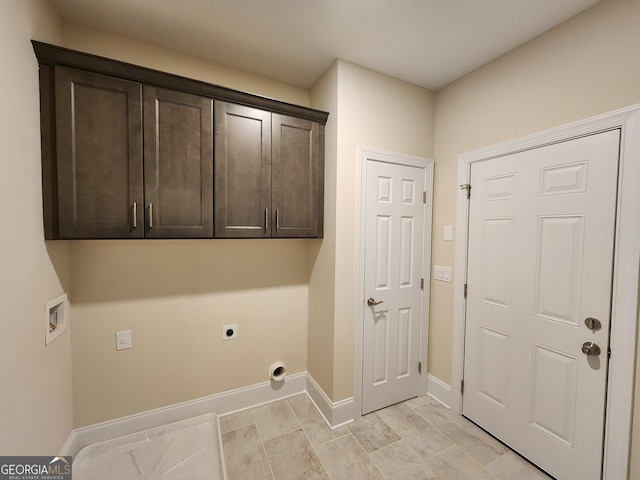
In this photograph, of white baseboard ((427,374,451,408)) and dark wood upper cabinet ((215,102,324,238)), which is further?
white baseboard ((427,374,451,408))

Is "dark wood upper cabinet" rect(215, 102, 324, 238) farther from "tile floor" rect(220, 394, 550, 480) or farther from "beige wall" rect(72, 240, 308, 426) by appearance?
"tile floor" rect(220, 394, 550, 480)

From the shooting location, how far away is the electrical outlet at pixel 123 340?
1.74 meters

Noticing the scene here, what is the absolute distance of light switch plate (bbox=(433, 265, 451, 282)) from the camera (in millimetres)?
2184

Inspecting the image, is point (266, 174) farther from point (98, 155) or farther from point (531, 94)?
point (531, 94)

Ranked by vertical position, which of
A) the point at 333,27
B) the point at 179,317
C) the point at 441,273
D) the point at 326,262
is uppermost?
the point at 333,27

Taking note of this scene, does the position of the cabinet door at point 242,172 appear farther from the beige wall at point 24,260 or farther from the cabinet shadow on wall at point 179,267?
the beige wall at point 24,260

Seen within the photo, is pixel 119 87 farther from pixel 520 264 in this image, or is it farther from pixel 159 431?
pixel 520 264

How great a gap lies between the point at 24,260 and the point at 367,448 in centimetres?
222

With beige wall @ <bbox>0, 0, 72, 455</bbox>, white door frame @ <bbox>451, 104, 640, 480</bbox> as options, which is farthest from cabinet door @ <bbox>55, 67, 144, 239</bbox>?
white door frame @ <bbox>451, 104, 640, 480</bbox>

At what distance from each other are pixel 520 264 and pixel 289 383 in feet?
6.75

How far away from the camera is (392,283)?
2141 millimetres

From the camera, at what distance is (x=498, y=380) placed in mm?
1846

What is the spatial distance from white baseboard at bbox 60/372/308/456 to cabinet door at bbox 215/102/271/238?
1.35 m

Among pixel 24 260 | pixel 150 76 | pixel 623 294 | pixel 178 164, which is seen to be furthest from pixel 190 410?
pixel 623 294
